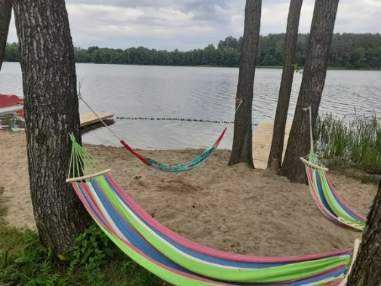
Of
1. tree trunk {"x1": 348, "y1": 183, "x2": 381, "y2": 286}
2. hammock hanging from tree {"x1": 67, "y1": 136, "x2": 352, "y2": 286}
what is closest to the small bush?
hammock hanging from tree {"x1": 67, "y1": 136, "x2": 352, "y2": 286}

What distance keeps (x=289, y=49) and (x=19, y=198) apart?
382cm

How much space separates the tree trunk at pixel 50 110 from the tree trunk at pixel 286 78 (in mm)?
3383

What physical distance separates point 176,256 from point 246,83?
3.54 metres

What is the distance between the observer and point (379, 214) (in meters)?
1.11

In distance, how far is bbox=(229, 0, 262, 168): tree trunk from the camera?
4.93 m

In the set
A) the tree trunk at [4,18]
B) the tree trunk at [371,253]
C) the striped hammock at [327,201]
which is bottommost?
the striped hammock at [327,201]

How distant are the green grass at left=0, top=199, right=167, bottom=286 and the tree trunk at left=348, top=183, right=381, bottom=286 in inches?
58.4

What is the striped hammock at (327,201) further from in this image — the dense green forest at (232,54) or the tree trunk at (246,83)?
the dense green forest at (232,54)

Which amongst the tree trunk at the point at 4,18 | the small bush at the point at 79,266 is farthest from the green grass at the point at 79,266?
the tree trunk at the point at 4,18

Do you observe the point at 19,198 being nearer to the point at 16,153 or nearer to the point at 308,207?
the point at 16,153

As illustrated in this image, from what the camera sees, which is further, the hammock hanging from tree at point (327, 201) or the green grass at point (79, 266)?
the hammock hanging from tree at point (327, 201)

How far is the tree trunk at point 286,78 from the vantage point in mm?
4863

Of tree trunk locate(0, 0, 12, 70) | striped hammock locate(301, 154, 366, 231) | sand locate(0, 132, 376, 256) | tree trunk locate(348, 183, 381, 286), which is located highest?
tree trunk locate(0, 0, 12, 70)

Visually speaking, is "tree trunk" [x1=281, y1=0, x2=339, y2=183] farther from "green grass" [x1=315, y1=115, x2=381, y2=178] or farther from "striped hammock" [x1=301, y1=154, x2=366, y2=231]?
"green grass" [x1=315, y1=115, x2=381, y2=178]
